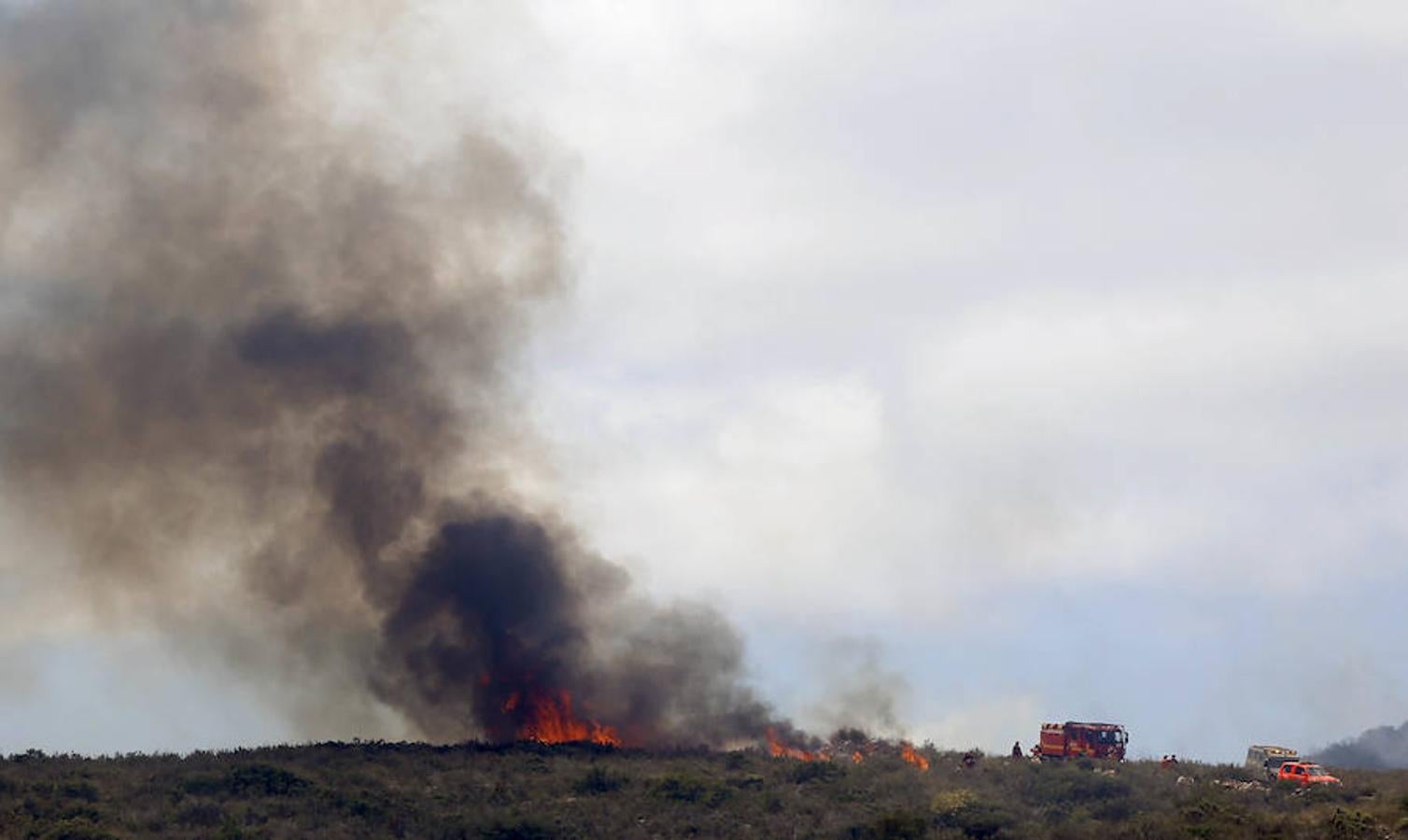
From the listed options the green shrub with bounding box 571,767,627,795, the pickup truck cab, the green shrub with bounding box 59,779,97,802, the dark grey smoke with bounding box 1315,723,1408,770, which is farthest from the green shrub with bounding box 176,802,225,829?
the dark grey smoke with bounding box 1315,723,1408,770

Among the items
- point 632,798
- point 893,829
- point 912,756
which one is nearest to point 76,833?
point 632,798

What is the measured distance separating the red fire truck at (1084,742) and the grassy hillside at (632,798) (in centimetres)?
617

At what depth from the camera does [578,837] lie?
2159 inches

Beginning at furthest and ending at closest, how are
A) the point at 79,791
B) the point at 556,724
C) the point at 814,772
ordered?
the point at 556,724 < the point at 814,772 < the point at 79,791

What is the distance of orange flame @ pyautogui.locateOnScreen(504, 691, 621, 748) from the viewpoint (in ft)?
261

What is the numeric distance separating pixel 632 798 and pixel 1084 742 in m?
27.1

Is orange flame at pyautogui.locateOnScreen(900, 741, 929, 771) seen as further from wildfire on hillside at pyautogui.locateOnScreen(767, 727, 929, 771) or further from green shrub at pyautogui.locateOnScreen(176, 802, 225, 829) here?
green shrub at pyautogui.locateOnScreen(176, 802, 225, 829)

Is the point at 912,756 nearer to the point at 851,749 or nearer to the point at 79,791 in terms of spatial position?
the point at 851,749

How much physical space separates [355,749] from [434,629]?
1632 centimetres

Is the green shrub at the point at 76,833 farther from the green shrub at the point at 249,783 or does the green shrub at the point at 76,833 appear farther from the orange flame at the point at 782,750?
the orange flame at the point at 782,750

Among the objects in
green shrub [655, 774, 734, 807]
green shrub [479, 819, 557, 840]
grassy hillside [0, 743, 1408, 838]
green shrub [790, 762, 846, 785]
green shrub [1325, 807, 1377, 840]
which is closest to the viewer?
green shrub [1325, 807, 1377, 840]

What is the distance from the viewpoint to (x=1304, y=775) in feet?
198

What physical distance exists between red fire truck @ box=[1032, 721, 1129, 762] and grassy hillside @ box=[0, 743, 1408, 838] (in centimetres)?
617

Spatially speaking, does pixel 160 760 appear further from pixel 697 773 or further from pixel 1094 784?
pixel 1094 784
